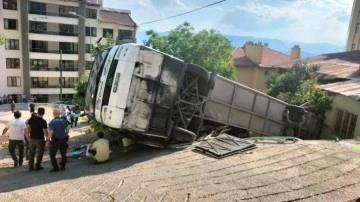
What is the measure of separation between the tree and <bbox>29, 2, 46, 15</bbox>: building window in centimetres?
1708

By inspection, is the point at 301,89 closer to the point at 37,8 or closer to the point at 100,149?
the point at 100,149

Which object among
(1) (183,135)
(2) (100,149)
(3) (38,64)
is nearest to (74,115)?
(2) (100,149)

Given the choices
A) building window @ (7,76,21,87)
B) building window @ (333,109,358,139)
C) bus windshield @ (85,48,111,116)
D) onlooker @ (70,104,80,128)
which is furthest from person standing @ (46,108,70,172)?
building window @ (7,76,21,87)

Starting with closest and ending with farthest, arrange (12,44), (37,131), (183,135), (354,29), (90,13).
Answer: (37,131), (183,135), (12,44), (90,13), (354,29)

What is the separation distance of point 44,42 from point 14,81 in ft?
20.1

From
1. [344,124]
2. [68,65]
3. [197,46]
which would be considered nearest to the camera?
[344,124]

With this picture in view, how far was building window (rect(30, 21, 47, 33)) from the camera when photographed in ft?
125

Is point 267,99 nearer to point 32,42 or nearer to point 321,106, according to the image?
point 321,106

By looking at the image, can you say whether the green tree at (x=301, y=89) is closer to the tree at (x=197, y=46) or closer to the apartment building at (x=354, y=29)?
the tree at (x=197, y=46)

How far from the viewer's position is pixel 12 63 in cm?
3850

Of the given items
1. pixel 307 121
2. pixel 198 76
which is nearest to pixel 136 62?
pixel 198 76

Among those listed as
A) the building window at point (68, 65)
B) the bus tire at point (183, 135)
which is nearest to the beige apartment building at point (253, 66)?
the building window at point (68, 65)

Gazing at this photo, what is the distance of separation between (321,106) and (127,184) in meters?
8.71

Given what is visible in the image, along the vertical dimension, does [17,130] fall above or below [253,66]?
below
